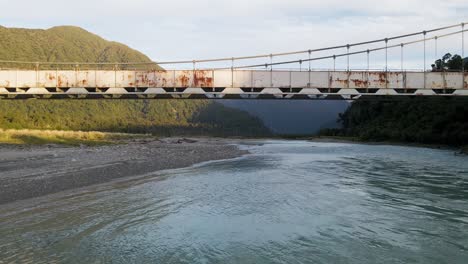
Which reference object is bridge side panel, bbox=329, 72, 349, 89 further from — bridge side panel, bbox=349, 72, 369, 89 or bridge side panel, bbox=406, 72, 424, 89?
bridge side panel, bbox=406, 72, 424, 89

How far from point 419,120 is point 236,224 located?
Result: 76722mm

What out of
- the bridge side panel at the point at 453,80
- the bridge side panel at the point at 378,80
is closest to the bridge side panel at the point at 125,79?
the bridge side panel at the point at 378,80

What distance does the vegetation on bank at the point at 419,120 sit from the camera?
61.9 metres

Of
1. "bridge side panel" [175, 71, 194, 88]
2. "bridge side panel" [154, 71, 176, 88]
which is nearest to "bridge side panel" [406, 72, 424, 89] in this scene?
"bridge side panel" [175, 71, 194, 88]

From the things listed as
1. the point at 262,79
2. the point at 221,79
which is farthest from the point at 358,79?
the point at 221,79

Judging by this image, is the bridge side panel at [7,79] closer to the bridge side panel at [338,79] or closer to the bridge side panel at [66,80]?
the bridge side panel at [66,80]

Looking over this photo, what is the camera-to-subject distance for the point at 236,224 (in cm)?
1169

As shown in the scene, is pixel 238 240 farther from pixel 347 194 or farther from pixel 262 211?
pixel 347 194

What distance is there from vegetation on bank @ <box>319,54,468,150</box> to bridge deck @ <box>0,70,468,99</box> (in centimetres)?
376

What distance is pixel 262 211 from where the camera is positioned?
13523mm

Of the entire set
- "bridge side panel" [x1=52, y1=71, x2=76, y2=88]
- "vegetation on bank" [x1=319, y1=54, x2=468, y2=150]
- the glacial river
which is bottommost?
the glacial river

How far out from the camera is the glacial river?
29.1 feet

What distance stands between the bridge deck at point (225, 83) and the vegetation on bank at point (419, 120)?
12.3ft

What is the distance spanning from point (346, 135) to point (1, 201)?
111 metres
